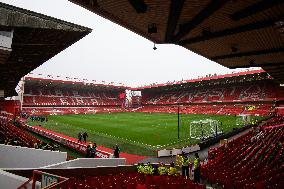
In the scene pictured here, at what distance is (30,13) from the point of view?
29.7 feet

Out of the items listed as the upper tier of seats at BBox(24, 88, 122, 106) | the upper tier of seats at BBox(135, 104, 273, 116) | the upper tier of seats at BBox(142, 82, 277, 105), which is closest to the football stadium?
the upper tier of seats at BBox(135, 104, 273, 116)

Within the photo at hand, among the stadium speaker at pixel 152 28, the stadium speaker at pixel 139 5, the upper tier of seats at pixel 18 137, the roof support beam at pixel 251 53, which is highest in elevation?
the stadium speaker at pixel 139 5

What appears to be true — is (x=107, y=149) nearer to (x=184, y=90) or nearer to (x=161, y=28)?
(x=161, y=28)

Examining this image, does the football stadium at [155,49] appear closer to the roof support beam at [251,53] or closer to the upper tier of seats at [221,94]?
the roof support beam at [251,53]

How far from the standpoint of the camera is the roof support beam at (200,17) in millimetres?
6238

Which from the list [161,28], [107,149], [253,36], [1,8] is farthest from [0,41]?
[107,149]

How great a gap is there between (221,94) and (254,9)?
51.3 m

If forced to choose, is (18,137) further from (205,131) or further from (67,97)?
(67,97)

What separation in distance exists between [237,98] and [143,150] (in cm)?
3493

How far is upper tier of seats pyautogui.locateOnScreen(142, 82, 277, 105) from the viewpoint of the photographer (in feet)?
155

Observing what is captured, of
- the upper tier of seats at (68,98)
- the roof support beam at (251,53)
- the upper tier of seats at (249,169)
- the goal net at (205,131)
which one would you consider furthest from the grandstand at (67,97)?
the roof support beam at (251,53)

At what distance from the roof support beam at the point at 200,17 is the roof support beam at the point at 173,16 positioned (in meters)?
0.25

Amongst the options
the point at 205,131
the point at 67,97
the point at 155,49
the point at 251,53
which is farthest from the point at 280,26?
the point at 67,97

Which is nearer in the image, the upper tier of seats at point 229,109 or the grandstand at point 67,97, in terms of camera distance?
the upper tier of seats at point 229,109
